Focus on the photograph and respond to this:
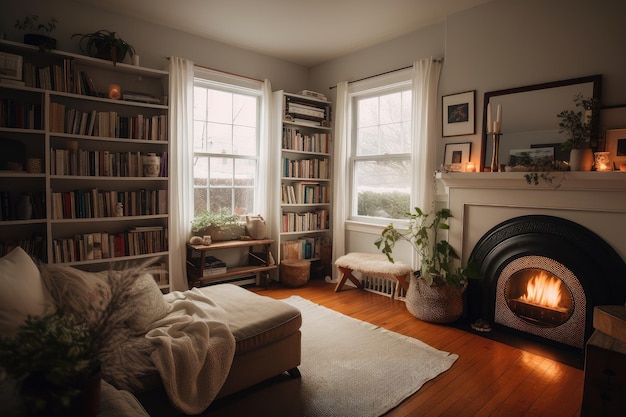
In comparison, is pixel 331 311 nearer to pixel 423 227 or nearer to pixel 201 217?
pixel 423 227

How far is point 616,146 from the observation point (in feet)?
8.43

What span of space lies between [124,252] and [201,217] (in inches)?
33.2

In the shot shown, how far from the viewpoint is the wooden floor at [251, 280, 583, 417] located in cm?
205

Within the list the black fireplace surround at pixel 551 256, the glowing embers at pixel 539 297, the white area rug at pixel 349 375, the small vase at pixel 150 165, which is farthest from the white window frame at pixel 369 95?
the small vase at pixel 150 165

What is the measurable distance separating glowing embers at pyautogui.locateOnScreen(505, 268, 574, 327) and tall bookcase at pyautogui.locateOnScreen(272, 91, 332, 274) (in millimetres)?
2327

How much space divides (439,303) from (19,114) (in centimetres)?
376

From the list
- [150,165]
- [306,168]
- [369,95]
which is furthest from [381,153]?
[150,165]

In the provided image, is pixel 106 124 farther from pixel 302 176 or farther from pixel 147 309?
pixel 302 176

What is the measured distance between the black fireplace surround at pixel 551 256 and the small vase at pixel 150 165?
3054 millimetres

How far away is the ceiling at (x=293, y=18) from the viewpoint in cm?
330

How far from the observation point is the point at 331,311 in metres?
3.58

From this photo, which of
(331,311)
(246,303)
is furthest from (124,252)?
(331,311)

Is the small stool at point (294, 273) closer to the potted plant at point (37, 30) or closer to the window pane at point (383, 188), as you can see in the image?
the window pane at point (383, 188)

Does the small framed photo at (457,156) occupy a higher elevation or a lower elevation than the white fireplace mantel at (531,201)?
higher
